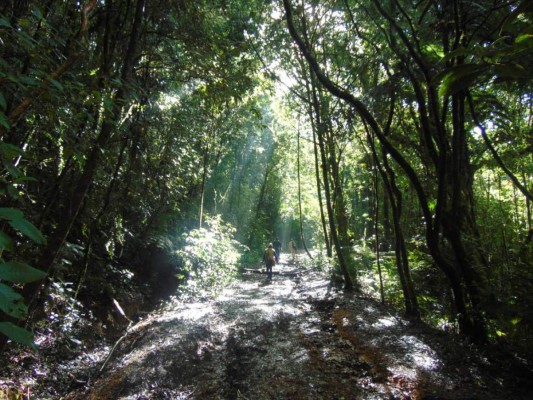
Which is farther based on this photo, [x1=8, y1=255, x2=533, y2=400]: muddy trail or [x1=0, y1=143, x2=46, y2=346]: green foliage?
[x1=8, y1=255, x2=533, y2=400]: muddy trail

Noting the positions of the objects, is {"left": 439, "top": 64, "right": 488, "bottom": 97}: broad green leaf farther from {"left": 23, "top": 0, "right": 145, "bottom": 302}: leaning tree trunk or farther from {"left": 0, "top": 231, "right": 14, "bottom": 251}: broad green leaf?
{"left": 23, "top": 0, "right": 145, "bottom": 302}: leaning tree trunk

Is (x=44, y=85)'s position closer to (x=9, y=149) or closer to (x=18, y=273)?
(x=9, y=149)

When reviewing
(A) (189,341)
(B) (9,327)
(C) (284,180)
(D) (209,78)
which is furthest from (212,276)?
(C) (284,180)

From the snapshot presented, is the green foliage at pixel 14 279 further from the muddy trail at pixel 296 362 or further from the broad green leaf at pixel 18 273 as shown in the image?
the muddy trail at pixel 296 362

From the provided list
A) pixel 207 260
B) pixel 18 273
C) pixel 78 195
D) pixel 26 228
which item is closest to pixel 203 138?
pixel 207 260

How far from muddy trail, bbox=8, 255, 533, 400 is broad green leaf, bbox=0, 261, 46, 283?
4415mm

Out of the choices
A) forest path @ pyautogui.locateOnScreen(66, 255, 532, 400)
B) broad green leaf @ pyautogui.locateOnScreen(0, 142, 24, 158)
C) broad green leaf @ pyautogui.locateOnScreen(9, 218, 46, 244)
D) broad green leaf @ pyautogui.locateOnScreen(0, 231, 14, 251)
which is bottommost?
forest path @ pyautogui.locateOnScreen(66, 255, 532, 400)

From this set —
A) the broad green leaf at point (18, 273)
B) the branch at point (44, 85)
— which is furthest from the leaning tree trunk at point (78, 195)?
the broad green leaf at point (18, 273)

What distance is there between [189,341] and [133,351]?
974 mm

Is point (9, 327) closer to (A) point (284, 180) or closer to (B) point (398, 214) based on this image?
(B) point (398, 214)

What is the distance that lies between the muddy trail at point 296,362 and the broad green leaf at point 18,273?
442cm

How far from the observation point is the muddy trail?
4.64 m

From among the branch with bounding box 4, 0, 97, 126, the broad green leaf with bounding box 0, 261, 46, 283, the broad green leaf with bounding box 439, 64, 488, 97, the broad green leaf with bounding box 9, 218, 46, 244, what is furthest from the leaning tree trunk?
the broad green leaf with bounding box 439, 64, 488, 97

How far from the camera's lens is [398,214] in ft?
26.0
